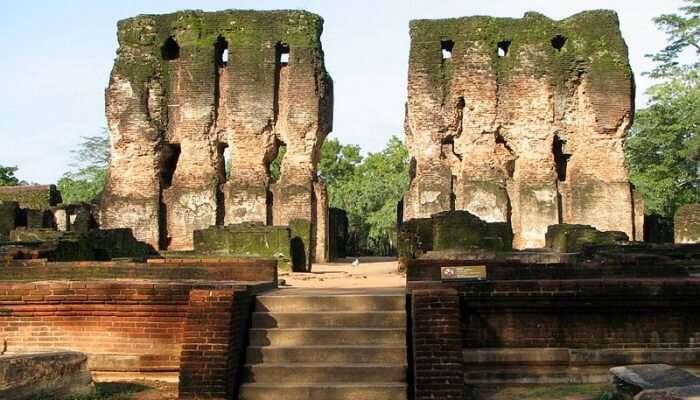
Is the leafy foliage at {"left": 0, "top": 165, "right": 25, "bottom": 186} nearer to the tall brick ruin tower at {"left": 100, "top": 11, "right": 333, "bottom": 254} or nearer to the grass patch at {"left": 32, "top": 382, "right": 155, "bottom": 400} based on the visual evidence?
A: the tall brick ruin tower at {"left": 100, "top": 11, "right": 333, "bottom": 254}

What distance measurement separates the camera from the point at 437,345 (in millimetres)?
5992

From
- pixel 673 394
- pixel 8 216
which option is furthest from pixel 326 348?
pixel 8 216

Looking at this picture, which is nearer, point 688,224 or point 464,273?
point 464,273

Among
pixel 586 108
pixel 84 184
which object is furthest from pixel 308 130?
pixel 84 184

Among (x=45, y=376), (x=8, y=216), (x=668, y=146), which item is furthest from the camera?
(x=668, y=146)

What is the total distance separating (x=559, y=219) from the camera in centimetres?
2256

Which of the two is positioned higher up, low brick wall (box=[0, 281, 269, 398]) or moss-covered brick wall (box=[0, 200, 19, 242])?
moss-covered brick wall (box=[0, 200, 19, 242])

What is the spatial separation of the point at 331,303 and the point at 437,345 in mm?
1263

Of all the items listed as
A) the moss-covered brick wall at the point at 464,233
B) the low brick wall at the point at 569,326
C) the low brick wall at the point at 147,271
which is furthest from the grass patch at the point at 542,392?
the moss-covered brick wall at the point at 464,233

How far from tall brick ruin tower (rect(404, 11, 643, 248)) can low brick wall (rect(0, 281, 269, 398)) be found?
1618 cm

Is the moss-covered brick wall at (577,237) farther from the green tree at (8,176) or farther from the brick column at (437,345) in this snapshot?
the green tree at (8,176)

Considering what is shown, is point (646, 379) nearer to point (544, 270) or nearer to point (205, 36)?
point (544, 270)

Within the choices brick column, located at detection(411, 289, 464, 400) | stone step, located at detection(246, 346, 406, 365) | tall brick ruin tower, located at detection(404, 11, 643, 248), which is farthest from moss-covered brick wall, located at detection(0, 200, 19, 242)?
brick column, located at detection(411, 289, 464, 400)

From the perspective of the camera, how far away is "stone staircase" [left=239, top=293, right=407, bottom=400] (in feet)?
19.6
